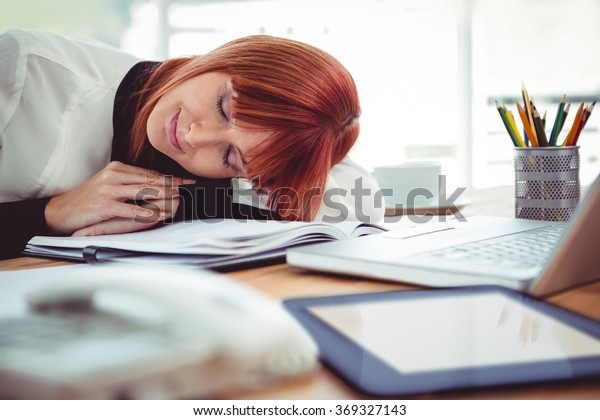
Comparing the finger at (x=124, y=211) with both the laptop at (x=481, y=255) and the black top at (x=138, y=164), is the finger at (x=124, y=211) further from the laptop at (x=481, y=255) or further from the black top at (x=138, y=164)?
the laptop at (x=481, y=255)

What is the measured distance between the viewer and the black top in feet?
1.86

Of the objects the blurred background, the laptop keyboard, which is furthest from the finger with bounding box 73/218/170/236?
the blurred background

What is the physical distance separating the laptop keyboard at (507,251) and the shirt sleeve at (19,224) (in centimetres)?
38

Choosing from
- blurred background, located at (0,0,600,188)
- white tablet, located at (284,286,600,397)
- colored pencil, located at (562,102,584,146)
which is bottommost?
white tablet, located at (284,286,600,397)

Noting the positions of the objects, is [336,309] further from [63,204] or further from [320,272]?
[63,204]

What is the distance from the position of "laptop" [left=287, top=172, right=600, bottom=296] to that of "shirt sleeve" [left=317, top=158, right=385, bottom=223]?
0.84 feet

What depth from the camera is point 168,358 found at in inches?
7.3

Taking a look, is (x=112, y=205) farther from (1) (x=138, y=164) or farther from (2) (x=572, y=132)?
(2) (x=572, y=132)

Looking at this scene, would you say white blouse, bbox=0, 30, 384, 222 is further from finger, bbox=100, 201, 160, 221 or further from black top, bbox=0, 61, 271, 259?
finger, bbox=100, 201, 160, 221

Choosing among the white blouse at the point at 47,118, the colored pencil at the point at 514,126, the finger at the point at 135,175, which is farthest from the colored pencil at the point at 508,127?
the white blouse at the point at 47,118

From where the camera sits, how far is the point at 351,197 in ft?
2.71

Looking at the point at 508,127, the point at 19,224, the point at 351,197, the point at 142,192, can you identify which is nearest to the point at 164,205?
the point at 142,192

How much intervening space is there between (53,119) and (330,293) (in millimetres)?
514

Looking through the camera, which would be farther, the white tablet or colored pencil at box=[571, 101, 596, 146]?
colored pencil at box=[571, 101, 596, 146]
